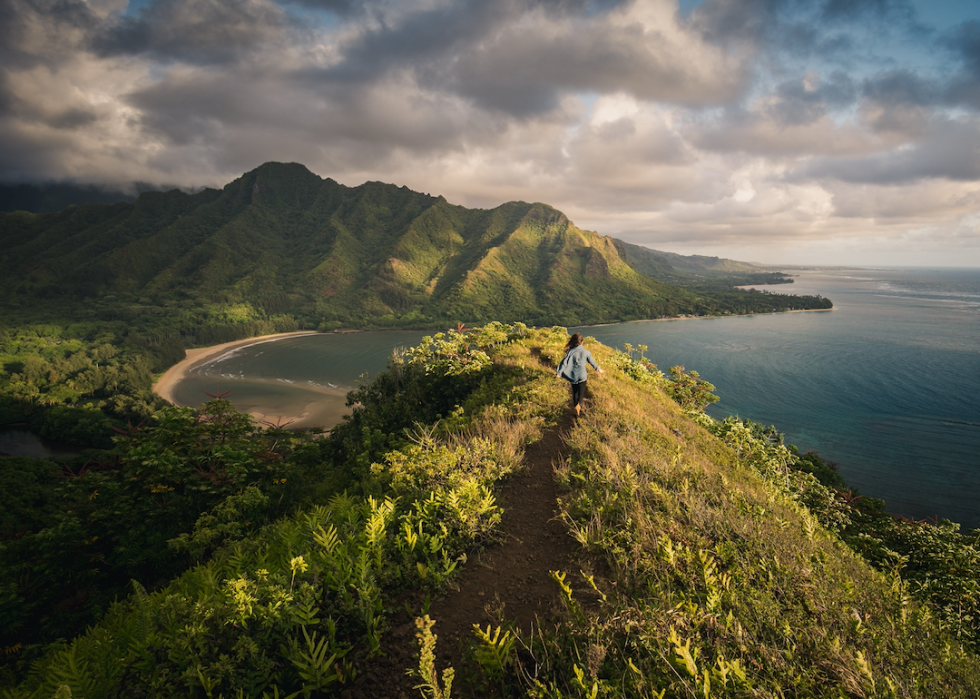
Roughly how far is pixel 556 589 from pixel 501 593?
0.58m

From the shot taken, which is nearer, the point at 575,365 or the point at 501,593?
the point at 501,593

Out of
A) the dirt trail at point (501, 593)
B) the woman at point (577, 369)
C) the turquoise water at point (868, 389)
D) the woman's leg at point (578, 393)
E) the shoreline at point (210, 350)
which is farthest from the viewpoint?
the shoreline at point (210, 350)

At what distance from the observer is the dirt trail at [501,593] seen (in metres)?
3.18

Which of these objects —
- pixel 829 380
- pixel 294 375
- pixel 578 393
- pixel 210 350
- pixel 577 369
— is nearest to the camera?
pixel 577 369

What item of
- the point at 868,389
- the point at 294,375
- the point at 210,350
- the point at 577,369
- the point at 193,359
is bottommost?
the point at 294,375

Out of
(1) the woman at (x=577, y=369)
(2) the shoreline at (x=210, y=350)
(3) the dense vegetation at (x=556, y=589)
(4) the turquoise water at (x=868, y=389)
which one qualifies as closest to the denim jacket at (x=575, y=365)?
(1) the woman at (x=577, y=369)

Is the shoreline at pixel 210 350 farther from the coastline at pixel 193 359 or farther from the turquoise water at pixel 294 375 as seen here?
the turquoise water at pixel 294 375

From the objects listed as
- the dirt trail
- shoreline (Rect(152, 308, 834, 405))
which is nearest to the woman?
the dirt trail

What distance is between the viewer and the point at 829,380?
246 feet

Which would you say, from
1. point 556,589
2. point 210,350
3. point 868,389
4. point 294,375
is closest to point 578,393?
point 556,589

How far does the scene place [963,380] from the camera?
71.1 meters

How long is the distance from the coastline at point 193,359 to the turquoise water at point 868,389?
4570 inches

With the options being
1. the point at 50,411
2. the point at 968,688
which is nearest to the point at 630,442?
the point at 968,688

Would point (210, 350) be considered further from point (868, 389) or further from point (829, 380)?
point (868, 389)
